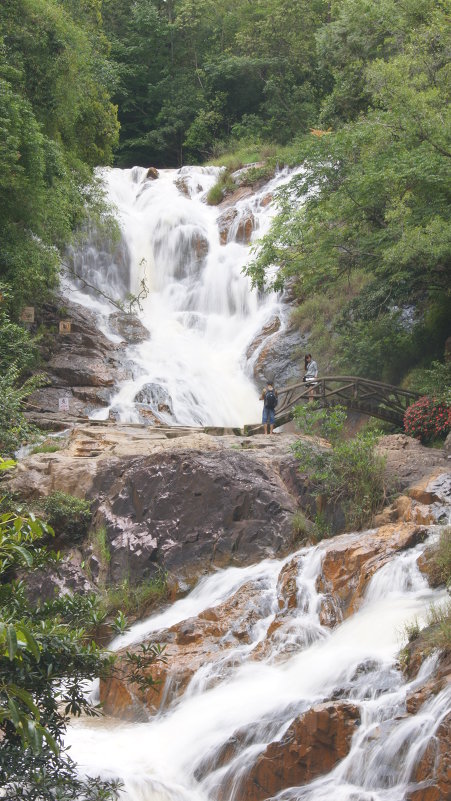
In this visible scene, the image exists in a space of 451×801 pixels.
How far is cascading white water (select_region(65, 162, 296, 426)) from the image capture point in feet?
74.4

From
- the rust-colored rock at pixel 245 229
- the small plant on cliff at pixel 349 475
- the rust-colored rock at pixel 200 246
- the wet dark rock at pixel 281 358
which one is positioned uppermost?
the rust-colored rock at pixel 245 229

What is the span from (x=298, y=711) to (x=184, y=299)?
2046 cm

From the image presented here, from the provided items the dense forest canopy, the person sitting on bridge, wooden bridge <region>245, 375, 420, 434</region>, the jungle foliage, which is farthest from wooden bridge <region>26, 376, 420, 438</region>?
the jungle foliage

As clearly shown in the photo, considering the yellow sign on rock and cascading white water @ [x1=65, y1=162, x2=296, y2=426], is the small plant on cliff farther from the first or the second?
the yellow sign on rock

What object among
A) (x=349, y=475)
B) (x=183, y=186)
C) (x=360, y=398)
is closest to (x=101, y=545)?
(x=349, y=475)

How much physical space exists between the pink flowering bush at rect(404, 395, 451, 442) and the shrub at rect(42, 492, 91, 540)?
6.76 m

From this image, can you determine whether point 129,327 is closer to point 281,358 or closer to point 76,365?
point 76,365

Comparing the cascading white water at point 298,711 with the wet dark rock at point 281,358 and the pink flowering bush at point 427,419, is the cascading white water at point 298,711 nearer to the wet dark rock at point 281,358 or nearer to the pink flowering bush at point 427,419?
the pink flowering bush at point 427,419

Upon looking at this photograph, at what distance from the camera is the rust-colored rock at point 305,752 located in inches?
299

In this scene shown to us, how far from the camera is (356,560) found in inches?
424

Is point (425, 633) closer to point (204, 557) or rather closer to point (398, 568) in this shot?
point (398, 568)

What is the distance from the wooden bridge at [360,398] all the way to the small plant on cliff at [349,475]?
4.71 metres

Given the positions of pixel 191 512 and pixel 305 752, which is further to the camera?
pixel 191 512

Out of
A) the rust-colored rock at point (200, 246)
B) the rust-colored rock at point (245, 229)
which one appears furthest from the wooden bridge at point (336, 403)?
the rust-colored rock at point (245, 229)
